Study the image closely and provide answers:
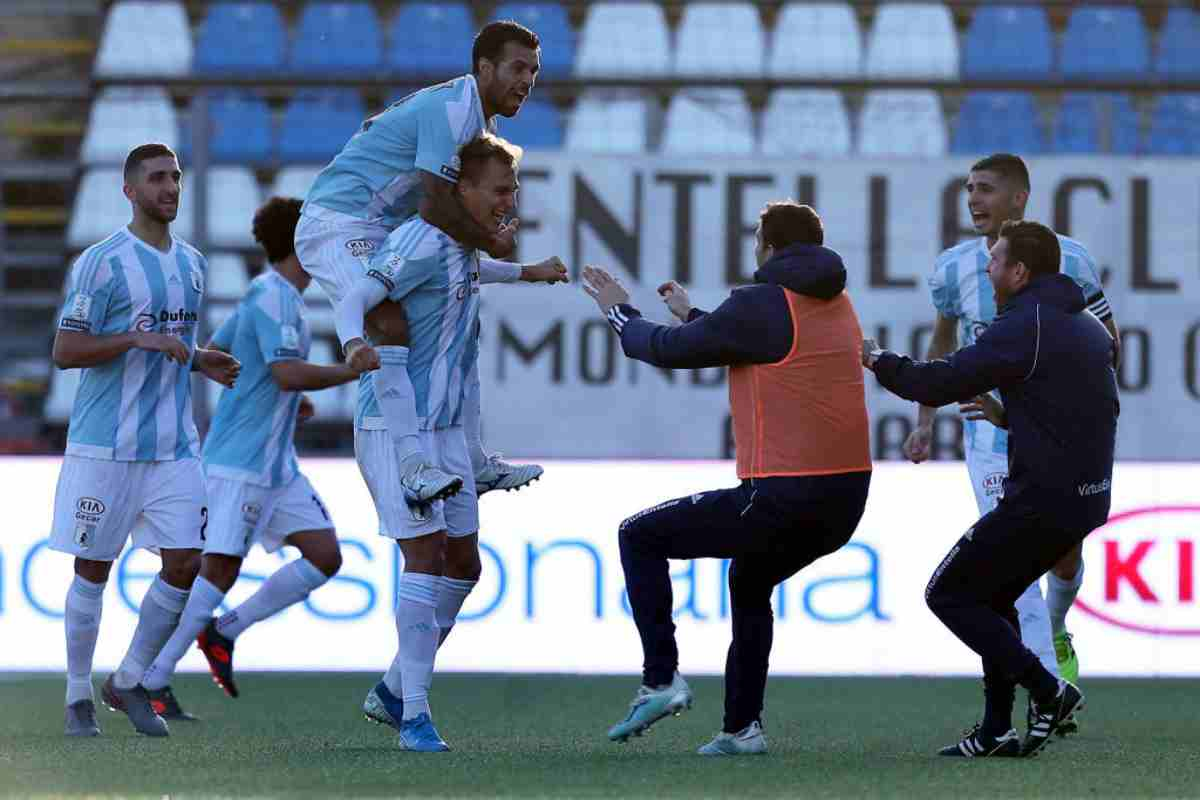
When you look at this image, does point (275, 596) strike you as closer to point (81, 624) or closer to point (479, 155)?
point (81, 624)

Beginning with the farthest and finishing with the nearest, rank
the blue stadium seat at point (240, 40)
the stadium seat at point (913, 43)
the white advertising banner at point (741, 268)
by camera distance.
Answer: the blue stadium seat at point (240, 40)
the stadium seat at point (913, 43)
the white advertising banner at point (741, 268)

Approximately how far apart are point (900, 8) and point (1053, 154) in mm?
4793

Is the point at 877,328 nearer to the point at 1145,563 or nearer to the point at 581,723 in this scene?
the point at 1145,563

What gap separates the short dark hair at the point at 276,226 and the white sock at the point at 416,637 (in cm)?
256

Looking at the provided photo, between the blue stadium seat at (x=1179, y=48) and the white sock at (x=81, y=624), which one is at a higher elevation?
the blue stadium seat at (x=1179, y=48)

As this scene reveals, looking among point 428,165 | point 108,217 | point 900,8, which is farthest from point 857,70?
point 428,165

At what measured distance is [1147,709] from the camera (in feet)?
26.1

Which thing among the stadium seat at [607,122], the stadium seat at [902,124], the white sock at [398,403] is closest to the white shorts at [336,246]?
the white sock at [398,403]

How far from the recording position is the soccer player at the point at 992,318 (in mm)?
6777

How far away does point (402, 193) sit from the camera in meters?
5.81

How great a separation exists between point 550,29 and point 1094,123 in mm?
5565

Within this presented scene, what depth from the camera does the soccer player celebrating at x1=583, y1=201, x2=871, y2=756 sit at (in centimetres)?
531

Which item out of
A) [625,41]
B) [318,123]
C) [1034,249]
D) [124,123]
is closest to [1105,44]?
[625,41]

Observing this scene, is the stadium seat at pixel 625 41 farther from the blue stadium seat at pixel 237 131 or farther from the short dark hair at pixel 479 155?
the short dark hair at pixel 479 155
